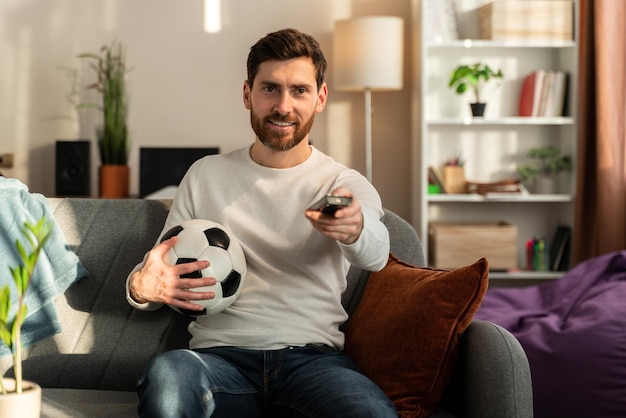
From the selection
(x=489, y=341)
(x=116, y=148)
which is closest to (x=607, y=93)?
(x=116, y=148)

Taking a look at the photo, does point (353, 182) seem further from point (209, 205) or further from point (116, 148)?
point (116, 148)

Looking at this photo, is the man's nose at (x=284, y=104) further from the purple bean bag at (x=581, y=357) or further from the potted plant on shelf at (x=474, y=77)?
the potted plant on shelf at (x=474, y=77)

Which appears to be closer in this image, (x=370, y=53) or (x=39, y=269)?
(x=39, y=269)

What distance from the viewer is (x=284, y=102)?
2.12 metres

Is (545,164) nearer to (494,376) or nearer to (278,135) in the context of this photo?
(278,135)

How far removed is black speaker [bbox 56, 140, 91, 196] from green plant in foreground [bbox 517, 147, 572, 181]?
237 centimetres

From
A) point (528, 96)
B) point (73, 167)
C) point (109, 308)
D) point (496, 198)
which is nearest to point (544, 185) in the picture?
point (496, 198)

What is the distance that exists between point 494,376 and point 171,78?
3766 millimetres

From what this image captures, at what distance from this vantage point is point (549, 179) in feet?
15.9

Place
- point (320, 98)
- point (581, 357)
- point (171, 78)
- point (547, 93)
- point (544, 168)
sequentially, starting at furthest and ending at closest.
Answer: point (171, 78) < point (544, 168) < point (547, 93) < point (581, 357) < point (320, 98)

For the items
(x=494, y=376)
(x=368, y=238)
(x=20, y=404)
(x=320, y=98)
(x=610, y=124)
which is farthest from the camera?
(x=610, y=124)

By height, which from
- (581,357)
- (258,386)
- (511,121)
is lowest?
(581,357)

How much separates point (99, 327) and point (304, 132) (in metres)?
0.70

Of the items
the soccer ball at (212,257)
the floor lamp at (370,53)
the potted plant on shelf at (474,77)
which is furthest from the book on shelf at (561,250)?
the soccer ball at (212,257)
